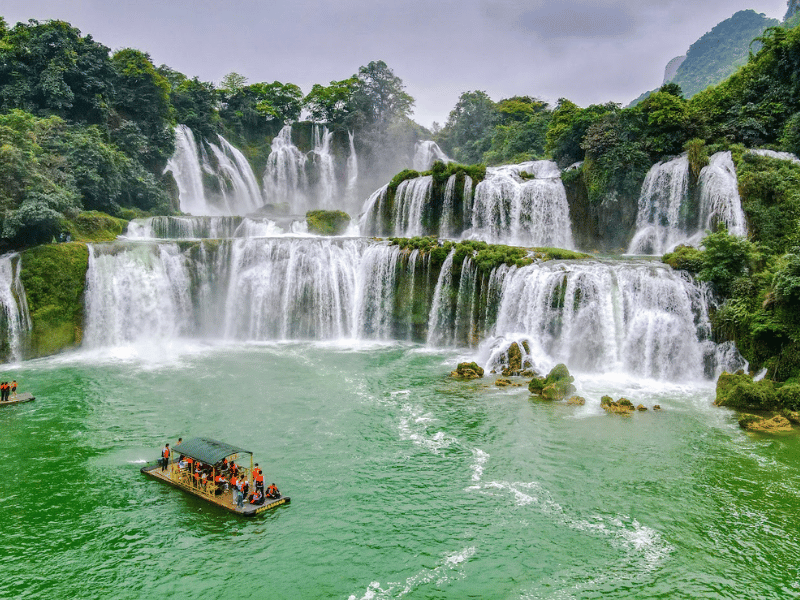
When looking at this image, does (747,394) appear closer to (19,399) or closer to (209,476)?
(209,476)

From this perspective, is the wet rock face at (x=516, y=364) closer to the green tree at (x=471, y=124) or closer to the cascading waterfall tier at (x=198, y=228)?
the cascading waterfall tier at (x=198, y=228)

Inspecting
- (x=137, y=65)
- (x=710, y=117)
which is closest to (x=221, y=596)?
(x=710, y=117)

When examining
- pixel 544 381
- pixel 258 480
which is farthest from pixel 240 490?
pixel 544 381

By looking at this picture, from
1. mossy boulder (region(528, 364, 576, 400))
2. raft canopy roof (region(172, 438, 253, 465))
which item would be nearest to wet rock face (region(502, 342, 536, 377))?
mossy boulder (region(528, 364, 576, 400))

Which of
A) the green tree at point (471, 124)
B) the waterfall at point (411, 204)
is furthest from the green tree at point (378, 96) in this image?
the waterfall at point (411, 204)

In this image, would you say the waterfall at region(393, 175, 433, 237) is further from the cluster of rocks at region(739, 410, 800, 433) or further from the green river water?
the cluster of rocks at region(739, 410, 800, 433)
